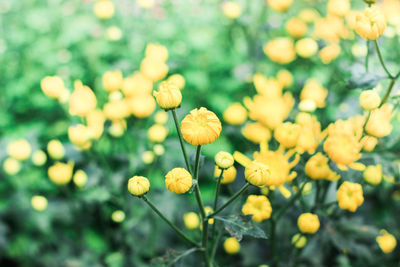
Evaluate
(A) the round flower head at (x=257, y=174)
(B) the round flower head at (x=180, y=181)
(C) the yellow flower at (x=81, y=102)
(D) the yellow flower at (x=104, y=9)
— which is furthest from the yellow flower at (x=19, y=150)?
(A) the round flower head at (x=257, y=174)

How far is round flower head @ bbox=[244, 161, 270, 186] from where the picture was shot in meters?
0.91

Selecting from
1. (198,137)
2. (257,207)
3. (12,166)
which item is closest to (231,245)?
(257,207)

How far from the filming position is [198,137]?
34.5 inches

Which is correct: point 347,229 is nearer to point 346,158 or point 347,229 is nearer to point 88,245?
point 346,158

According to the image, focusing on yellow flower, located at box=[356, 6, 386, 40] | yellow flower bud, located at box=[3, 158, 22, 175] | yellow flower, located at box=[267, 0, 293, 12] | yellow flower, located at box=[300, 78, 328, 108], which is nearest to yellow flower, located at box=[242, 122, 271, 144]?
yellow flower, located at box=[300, 78, 328, 108]

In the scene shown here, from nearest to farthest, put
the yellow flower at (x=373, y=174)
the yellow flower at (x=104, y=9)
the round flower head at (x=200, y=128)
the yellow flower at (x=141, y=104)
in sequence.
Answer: the round flower head at (x=200, y=128), the yellow flower at (x=373, y=174), the yellow flower at (x=141, y=104), the yellow flower at (x=104, y=9)

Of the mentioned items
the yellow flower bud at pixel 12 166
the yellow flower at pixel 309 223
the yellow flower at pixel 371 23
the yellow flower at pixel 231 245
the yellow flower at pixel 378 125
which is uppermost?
the yellow flower at pixel 371 23

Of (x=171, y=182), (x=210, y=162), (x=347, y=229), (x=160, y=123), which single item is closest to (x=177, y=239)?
(x=210, y=162)

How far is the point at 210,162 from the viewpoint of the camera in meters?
2.09

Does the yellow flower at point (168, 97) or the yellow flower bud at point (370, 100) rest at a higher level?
the yellow flower at point (168, 97)

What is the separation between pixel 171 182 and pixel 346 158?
50cm

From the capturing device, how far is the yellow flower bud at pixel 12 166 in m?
1.82

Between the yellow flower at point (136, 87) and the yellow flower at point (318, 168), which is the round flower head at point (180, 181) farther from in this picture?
the yellow flower at point (136, 87)

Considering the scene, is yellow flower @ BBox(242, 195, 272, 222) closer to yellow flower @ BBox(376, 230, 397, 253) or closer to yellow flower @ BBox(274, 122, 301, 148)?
yellow flower @ BBox(274, 122, 301, 148)
